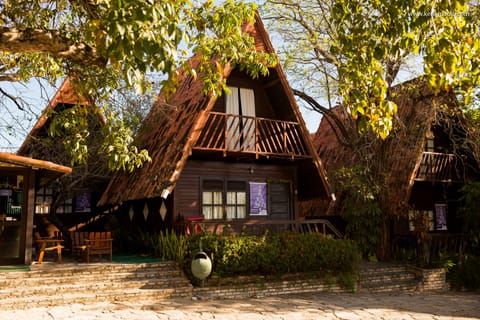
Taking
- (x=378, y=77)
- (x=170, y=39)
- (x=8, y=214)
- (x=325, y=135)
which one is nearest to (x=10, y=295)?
(x=8, y=214)

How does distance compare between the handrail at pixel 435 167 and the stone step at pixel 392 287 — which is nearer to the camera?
the stone step at pixel 392 287

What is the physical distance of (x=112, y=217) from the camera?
18.8 m

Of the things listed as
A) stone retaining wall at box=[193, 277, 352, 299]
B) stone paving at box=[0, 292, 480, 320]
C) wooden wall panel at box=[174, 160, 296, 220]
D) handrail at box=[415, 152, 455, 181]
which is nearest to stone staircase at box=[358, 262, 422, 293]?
stone retaining wall at box=[193, 277, 352, 299]

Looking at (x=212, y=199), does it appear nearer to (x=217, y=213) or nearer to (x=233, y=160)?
(x=217, y=213)

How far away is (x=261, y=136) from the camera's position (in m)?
15.6

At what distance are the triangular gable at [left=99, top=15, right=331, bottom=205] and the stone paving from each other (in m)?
3.52

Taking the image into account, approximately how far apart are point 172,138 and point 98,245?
4.02 m

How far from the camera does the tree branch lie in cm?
580

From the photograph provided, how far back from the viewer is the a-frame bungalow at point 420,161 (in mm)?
16469

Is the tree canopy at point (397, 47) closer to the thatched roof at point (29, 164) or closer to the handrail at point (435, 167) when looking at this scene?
the thatched roof at point (29, 164)

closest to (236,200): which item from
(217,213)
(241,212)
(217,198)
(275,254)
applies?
(241,212)

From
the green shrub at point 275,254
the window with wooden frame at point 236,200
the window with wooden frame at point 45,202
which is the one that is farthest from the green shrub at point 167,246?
the window with wooden frame at point 45,202

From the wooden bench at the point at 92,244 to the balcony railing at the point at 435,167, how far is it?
1187cm

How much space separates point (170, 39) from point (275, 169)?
489 inches
